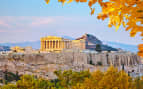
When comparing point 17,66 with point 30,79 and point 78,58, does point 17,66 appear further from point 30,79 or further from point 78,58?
point 30,79

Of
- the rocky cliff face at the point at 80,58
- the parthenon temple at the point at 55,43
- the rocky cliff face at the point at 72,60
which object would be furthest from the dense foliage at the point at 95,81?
the parthenon temple at the point at 55,43

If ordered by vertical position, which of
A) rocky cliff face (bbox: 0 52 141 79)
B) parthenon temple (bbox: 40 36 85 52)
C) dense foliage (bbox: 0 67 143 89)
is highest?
dense foliage (bbox: 0 67 143 89)

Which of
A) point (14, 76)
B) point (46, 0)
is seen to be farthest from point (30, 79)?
point (14, 76)

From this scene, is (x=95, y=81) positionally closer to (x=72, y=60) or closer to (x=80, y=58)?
(x=80, y=58)

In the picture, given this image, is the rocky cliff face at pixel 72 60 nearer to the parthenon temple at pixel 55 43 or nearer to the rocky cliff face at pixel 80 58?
the rocky cliff face at pixel 80 58

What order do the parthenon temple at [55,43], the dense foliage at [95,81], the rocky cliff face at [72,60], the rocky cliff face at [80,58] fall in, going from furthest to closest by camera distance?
the parthenon temple at [55,43]
the rocky cliff face at [80,58]
the rocky cliff face at [72,60]
the dense foliage at [95,81]

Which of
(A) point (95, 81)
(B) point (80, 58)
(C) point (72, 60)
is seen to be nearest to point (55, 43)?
(C) point (72, 60)

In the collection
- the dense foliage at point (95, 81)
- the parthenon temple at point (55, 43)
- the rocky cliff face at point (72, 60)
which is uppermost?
the dense foliage at point (95, 81)

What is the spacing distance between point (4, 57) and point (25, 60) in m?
2.24

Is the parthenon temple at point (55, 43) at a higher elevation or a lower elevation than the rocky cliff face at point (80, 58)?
higher

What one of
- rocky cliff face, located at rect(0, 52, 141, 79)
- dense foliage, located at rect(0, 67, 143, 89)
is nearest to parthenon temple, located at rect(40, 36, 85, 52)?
rocky cliff face, located at rect(0, 52, 141, 79)

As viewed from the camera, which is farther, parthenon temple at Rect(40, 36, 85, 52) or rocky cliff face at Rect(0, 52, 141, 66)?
parthenon temple at Rect(40, 36, 85, 52)

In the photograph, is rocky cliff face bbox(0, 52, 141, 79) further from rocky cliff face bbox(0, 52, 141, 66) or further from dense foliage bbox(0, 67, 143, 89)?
dense foliage bbox(0, 67, 143, 89)

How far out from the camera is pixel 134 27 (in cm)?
93
